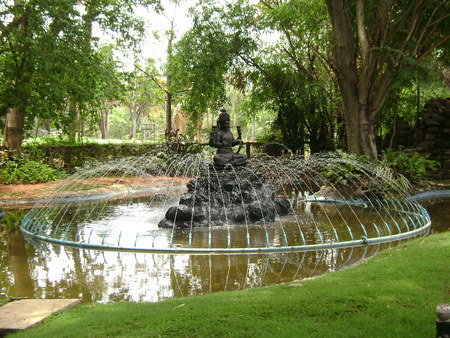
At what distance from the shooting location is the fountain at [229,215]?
8250 millimetres

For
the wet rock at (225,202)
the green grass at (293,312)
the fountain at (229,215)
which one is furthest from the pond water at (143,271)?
the wet rock at (225,202)

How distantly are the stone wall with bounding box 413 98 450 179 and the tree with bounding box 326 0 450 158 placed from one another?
6.23 meters

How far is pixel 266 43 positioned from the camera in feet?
73.6

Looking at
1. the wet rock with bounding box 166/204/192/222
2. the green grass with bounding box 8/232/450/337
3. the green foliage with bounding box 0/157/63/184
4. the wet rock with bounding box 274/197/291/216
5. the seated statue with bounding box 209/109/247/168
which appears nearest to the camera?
the green grass with bounding box 8/232/450/337

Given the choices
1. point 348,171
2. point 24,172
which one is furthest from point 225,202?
point 24,172

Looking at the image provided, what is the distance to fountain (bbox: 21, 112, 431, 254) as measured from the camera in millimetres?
8250

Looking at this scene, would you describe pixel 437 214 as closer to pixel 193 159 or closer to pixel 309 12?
pixel 309 12

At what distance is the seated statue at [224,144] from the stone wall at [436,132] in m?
13.0

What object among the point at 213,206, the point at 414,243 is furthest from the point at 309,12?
the point at 414,243

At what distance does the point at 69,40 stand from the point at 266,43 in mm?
11080

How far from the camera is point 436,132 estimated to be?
2055 centimetres

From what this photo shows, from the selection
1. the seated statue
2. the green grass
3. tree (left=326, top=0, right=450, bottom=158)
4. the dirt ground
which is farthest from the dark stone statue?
the dirt ground

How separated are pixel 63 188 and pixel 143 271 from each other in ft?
36.5

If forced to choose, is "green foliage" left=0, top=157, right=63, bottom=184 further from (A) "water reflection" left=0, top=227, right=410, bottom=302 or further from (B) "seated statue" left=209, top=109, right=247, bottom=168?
(A) "water reflection" left=0, top=227, right=410, bottom=302
